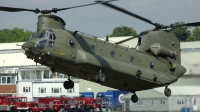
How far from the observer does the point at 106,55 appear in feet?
106

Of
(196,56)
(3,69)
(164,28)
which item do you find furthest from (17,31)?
(164,28)

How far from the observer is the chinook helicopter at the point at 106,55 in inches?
1179

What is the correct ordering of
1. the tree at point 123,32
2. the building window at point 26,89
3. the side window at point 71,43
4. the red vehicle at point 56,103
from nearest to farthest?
the side window at point 71,43
the red vehicle at point 56,103
the building window at point 26,89
the tree at point 123,32

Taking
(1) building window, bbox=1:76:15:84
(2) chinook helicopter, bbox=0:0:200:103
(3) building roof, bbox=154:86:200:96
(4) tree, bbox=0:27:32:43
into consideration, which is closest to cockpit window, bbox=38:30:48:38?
(2) chinook helicopter, bbox=0:0:200:103

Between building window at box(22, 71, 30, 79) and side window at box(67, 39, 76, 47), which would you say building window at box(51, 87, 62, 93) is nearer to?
building window at box(22, 71, 30, 79)

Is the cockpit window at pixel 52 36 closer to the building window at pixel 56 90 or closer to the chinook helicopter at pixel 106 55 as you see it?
the chinook helicopter at pixel 106 55

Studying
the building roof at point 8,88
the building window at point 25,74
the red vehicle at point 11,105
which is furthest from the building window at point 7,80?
the red vehicle at point 11,105

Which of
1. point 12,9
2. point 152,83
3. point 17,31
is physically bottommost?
point 152,83

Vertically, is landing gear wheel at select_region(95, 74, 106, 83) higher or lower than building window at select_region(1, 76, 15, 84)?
lower

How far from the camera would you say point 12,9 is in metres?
30.5

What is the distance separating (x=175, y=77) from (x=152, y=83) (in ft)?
7.90

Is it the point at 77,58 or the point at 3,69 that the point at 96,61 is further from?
the point at 3,69

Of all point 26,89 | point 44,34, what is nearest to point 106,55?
point 44,34

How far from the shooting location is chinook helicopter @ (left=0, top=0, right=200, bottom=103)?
2994 centimetres
